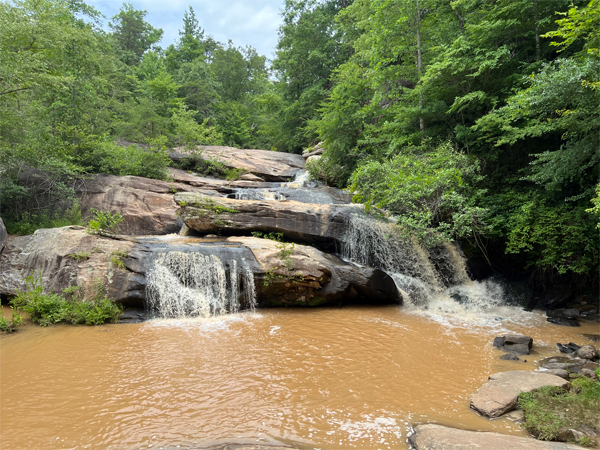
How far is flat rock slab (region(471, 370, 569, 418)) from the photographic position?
416 centimetres

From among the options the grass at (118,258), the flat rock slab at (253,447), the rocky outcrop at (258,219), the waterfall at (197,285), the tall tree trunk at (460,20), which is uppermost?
the tall tree trunk at (460,20)

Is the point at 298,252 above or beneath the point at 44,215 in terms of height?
beneath

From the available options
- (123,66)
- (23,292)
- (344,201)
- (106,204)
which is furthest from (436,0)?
(123,66)

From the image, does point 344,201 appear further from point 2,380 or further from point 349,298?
point 2,380

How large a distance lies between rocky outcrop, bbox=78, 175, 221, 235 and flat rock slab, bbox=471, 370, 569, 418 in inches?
457

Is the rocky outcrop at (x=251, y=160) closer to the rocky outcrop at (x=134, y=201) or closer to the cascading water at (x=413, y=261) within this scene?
the rocky outcrop at (x=134, y=201)

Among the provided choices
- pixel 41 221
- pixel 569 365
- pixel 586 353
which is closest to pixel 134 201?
pixel 41 221

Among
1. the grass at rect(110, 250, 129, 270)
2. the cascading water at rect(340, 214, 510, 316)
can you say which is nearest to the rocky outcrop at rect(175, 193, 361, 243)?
the cascading water at rect(340, 214, 510, 316)

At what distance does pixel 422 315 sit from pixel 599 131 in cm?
586

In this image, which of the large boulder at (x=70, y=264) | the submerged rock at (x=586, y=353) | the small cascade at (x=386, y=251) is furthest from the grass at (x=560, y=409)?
the large boulder at (x=70, y=264)

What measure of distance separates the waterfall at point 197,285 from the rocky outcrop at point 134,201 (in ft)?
15.0

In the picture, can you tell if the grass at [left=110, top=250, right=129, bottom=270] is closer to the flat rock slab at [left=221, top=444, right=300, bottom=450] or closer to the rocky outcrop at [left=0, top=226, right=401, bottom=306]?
the rocky outcrop at [left=0, top=226, right=401, bottom=306]

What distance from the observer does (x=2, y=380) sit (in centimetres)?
491

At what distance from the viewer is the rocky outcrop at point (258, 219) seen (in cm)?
1091
